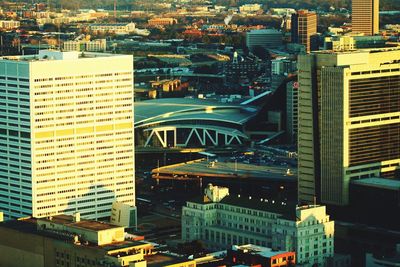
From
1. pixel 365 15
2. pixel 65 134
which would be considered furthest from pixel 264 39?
pixel 65 134

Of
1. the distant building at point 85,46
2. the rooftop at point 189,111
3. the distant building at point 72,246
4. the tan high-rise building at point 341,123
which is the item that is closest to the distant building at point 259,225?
the distant building at point 72,246

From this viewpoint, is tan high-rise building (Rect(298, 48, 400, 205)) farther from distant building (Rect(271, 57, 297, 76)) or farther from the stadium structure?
distant building (Rect(271, 57, 297, 76))

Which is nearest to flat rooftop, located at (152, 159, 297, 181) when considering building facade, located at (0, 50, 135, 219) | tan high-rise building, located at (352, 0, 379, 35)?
building facade, located at (0, 50, 135, 219)

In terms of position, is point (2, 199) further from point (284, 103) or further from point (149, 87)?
point (149, 87)

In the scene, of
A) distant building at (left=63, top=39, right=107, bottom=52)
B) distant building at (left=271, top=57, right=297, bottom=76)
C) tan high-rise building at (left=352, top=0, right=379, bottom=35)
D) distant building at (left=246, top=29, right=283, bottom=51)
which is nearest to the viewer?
distant building at (left=271, top=57, right=297, bottom=76)

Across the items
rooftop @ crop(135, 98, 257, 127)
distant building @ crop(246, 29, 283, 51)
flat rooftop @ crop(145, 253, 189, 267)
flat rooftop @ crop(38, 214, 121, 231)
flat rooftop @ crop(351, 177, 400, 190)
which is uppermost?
distant building @ crop(246, 29, 283, 51)

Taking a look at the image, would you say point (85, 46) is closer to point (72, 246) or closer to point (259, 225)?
point (259, 225)

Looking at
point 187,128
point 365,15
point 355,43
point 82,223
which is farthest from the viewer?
point 365,15

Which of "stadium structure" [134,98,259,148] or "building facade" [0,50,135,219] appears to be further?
"stadium structure" [134,98,259,148]
